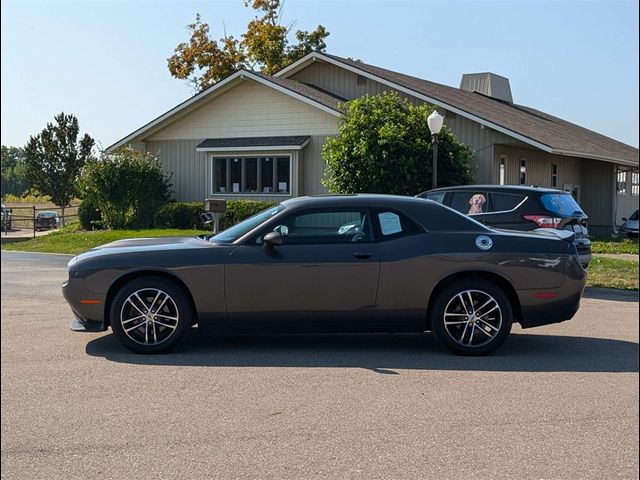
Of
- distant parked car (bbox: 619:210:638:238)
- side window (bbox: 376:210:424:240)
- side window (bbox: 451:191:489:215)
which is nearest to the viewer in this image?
side window (bbox: 376:210:424:240)

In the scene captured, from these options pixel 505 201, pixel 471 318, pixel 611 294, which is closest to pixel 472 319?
pixel 471 318

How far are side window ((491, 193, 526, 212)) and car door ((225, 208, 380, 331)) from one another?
551cm

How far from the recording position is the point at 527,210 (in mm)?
11461

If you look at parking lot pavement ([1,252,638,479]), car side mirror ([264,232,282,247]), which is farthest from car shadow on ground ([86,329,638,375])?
car side mirror ([264,232,282,247])

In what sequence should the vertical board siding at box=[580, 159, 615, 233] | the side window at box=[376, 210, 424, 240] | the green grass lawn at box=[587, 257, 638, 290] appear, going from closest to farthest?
the side window at box=[376, 210, 424, 240] < the green grass lawn at box=[587, 257, 638, 290] < the vertical board siding at box=[580, 159, 615, 233]

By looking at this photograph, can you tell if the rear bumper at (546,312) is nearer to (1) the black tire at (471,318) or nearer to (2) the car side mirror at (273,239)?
(1) the black tire at (471,318)

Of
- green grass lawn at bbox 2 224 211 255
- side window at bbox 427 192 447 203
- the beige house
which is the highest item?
the beige house

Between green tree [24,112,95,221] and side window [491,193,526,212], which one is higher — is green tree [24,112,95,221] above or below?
above

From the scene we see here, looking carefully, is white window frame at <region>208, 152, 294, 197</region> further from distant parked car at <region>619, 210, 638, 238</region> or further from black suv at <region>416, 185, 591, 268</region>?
black suv at <region>416, 185, 591, 268</region>

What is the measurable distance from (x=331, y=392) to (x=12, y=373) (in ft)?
7.70

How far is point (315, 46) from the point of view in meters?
40.7

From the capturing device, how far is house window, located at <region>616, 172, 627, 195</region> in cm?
2897

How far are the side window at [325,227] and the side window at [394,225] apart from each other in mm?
118

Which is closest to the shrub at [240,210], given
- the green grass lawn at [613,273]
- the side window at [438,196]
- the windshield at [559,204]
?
the side window at [438,196]
